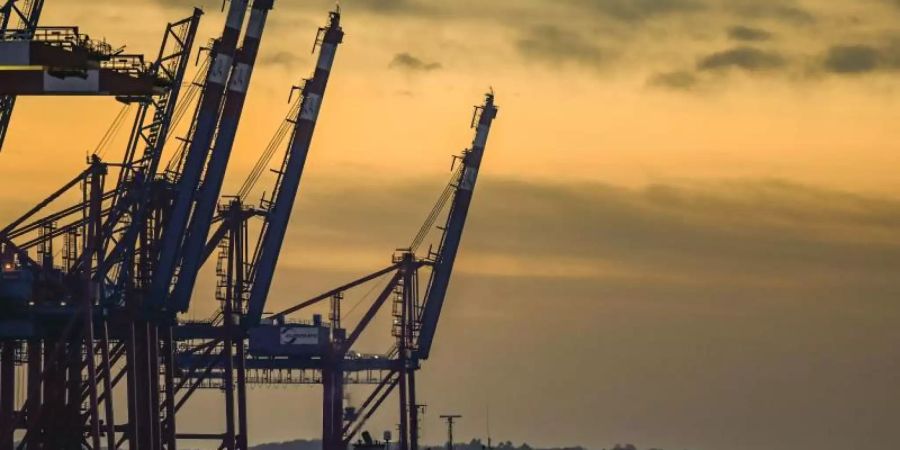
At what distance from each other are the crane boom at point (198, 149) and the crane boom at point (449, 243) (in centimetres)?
4118

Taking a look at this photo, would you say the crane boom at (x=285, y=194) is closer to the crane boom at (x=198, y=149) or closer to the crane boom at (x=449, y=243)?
the crane boom at (x=198, y=149)

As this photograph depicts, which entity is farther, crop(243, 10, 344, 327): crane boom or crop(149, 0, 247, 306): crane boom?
crop(243, 10, 344, 327): crane boom

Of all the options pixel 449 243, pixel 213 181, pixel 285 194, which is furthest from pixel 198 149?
pixel 449 243

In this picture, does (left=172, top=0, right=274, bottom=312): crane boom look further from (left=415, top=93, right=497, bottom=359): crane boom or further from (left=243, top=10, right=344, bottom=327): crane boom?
(left=415, top=93, right=497, bottom=359): crane boom

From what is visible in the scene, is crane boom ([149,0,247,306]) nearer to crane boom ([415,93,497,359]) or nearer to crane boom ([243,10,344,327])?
crane boom ([243,10,344,327])

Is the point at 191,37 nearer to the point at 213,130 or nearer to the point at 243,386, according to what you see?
the point at 213,130

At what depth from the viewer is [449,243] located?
173m

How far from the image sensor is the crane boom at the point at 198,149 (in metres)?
128

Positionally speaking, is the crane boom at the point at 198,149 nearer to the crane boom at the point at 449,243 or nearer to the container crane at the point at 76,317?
the container crane at the point at 76,317

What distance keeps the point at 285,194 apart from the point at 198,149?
700 inches

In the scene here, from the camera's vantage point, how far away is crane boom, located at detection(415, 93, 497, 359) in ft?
567

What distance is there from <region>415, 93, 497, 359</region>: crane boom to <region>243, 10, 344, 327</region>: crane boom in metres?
24.4

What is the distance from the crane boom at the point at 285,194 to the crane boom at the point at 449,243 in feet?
80.1

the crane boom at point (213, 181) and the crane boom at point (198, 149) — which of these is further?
the crane boom at point (213, 181)
